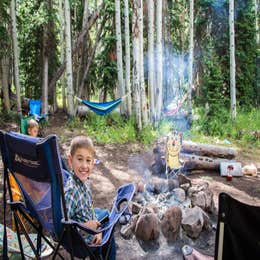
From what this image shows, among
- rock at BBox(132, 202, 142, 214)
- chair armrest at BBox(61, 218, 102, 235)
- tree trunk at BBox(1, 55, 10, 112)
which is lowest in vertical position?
rock at BBox(132, 202, 142, 214)

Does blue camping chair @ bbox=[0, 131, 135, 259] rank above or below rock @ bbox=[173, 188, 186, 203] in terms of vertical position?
above

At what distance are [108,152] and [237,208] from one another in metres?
4.37

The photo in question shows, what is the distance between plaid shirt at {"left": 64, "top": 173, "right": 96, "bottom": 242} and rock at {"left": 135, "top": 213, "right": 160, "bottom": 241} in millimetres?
997

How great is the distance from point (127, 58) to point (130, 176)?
3747mm

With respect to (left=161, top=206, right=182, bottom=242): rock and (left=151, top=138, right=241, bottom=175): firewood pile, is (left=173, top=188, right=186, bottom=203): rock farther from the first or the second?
(left=151, top=138, right=241, bottom=175): firewood pile

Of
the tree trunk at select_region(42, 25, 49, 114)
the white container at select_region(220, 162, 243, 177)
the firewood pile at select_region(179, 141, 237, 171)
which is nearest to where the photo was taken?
the white container at select_region(220, 162, 243, 177)

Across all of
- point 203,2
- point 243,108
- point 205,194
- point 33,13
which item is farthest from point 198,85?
point 205,194

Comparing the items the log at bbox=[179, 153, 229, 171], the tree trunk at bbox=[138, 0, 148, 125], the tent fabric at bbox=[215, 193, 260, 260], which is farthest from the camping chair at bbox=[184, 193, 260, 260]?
the tree trunk at bbox=[138, 0, 148, 125]

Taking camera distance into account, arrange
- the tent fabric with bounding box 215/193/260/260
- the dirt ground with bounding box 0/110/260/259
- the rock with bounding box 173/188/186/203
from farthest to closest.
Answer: the dirt ground with bounding box 0/110/260/259
the rock with bounding box 173/188/186/203
the tent fabric with bounding box 215/193/260/260

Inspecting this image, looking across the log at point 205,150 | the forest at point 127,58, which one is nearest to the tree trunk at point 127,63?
the forest at point 127,58

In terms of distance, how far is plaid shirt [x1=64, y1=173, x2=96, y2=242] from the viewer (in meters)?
1.70

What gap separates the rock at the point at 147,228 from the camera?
8.84 feet

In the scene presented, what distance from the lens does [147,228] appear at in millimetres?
2693

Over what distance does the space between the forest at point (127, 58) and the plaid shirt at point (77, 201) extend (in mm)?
4760
